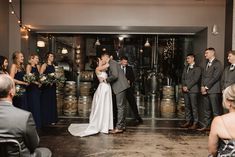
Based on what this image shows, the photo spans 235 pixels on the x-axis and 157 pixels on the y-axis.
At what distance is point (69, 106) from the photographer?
8.19 meters

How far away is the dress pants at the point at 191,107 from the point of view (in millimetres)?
6715

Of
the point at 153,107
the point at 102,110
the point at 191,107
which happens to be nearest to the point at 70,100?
the point at 102,110

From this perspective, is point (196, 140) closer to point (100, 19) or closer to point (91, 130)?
point (91, 130)

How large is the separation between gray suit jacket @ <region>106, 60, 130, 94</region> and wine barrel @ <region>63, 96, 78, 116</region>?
7.46ft

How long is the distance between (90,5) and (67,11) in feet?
1.86

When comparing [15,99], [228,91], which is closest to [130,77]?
[15,99]

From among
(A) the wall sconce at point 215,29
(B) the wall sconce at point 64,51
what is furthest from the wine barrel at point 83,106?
(A) the wall sconce at point 215,29

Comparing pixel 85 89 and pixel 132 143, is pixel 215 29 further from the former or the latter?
pixel 85 89

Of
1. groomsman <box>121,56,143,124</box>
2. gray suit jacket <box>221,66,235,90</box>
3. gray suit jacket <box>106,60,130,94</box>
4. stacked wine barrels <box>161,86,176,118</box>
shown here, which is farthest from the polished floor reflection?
gray suit jacket <box>221,66,235,90</box>

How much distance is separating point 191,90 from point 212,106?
27.2 inches

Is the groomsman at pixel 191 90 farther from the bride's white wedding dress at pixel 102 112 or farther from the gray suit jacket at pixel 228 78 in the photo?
the bride's white wedding dress at pixel 102 112

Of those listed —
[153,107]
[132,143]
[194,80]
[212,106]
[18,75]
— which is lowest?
[132,143]

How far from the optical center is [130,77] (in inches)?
299

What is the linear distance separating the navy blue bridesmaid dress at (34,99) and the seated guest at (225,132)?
4386mm
